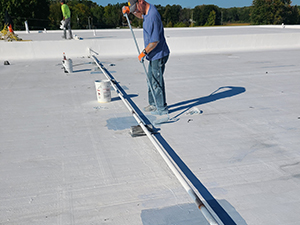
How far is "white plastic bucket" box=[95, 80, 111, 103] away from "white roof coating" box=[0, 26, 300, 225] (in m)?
0.19

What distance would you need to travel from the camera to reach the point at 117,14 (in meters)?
84.8

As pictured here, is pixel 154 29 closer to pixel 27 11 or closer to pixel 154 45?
pixel 154 45

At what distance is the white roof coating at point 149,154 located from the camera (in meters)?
2.32

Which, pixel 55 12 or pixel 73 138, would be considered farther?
pixel 55 12

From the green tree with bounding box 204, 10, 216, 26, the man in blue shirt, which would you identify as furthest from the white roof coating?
the green tree with bounding box 204, 10, 216, 26

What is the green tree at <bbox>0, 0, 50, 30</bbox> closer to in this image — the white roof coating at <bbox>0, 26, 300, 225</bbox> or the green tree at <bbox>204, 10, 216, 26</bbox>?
the white roof coating at <bbox>0, 26, 300, 225</bbox>

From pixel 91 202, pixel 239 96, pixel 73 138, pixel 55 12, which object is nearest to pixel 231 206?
pixel 91 202

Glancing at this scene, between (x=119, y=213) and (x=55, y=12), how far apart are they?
6876 cm

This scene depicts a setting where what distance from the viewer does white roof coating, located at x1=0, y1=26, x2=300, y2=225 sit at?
7.63ft

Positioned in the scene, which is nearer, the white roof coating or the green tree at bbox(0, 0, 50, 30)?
the white roof coating

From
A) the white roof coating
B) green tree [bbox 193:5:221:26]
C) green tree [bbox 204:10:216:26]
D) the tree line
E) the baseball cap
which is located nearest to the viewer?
the white roof coating

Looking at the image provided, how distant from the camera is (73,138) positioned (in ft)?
12.2

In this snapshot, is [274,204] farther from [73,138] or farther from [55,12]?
[55,12]

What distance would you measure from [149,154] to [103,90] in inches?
85.8
